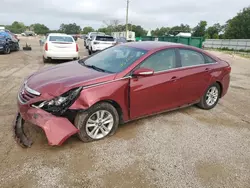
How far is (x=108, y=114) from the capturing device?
3627 mm

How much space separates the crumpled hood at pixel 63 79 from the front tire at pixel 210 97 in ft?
8.40

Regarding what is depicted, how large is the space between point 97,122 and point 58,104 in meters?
0.69

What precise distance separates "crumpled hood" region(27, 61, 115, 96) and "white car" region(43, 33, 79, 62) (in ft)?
23.1

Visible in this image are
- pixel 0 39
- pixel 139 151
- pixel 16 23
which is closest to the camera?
pixel 139 151

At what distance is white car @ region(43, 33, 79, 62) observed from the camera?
35.1 ft

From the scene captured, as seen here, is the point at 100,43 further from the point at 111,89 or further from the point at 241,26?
the point at 241,26

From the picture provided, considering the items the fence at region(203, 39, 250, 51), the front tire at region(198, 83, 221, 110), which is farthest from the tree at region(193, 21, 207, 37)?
the front tire at region(198, 83, 221, 110)

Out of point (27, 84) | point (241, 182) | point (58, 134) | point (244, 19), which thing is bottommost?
point (241, 182)

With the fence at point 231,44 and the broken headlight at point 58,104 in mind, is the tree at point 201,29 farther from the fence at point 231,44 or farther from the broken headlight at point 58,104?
the broken headlight at point 58,104

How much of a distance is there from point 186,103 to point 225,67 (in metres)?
1.49

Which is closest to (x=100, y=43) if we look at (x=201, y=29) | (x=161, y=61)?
(x=161, y=61)

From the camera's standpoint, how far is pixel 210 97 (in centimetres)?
530

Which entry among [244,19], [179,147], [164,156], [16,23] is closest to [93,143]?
[164,156]

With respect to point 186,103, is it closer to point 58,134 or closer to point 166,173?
point 166,173
